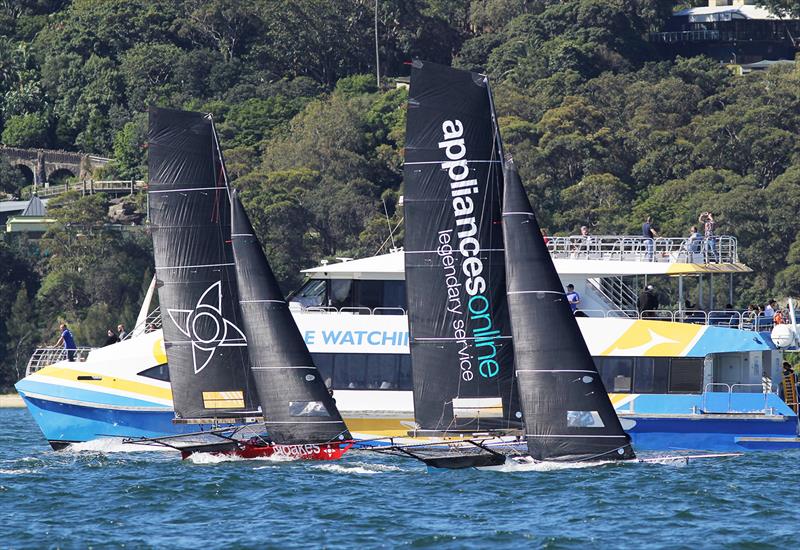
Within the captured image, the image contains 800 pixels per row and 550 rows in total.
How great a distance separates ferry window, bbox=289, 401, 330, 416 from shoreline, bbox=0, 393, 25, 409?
4509 centimetres

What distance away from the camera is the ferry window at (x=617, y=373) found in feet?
110

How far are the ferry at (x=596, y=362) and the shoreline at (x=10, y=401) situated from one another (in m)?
39.1

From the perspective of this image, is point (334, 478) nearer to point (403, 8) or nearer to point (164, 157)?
point (164, 157)

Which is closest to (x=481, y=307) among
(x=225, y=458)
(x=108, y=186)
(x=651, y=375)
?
(x=225, y=458)

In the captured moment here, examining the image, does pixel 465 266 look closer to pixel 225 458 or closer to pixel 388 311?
pixel 225 458

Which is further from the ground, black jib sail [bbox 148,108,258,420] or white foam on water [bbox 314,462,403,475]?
black jib sail [bbox 148,108,258,420]

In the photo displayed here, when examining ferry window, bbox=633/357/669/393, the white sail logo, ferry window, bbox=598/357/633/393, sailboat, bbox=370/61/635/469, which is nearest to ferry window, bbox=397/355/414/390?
the white sail logo

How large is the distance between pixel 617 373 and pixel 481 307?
6491mm

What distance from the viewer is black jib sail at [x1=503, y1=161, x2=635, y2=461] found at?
2709 cm

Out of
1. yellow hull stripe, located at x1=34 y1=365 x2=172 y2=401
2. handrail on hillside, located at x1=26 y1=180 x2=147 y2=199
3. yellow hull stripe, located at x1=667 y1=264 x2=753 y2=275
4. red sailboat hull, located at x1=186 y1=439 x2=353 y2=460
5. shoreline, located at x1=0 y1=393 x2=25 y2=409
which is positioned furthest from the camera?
handrail on hillside, located at x1=26 y1=180 x2=147 y2=199

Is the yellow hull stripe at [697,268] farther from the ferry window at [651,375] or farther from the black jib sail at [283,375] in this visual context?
the black jib sail at [283,375]

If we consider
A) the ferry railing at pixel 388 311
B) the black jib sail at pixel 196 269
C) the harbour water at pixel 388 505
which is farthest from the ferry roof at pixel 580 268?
the harbour water at pixel 388 505

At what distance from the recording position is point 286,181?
86625 millimetres

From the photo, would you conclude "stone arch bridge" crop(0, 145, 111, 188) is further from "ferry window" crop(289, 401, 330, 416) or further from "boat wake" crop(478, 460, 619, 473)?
"boat wake" crop(478, 460, 619, 473)
